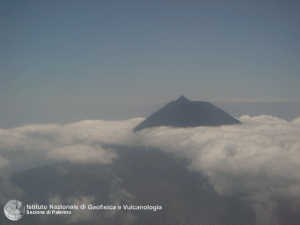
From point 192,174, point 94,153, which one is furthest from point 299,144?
point 94,153

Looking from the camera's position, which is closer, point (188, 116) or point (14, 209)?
point (14, 209)

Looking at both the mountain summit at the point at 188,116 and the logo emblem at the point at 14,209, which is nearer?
the logo emblem at the point at 14,209

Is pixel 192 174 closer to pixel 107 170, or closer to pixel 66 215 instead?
pixel 66 215

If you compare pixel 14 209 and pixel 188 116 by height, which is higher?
pixel 188 116

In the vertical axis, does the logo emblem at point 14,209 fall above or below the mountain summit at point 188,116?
below
